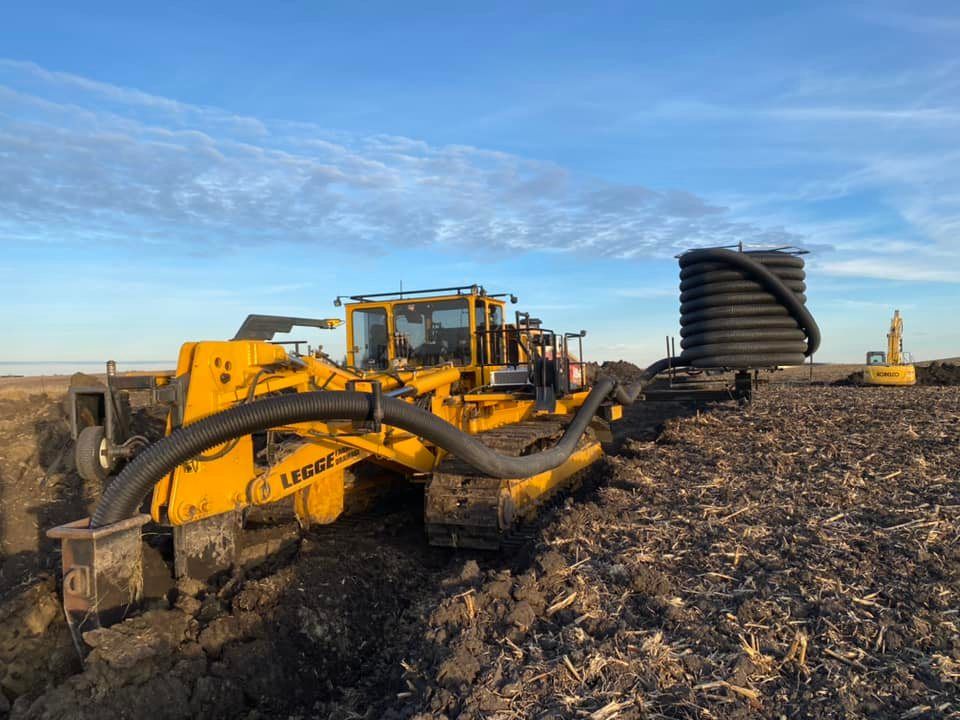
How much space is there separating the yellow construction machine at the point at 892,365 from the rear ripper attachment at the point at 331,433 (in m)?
19.3

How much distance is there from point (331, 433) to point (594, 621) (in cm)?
284

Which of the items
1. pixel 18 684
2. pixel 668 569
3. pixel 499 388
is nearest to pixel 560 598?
pixel 668 569

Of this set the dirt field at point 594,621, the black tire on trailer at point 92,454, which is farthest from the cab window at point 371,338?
the black tire on trailer at point 92,454

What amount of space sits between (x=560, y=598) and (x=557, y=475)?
4765 mm

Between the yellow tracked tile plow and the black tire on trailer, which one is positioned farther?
the black tire on trailer

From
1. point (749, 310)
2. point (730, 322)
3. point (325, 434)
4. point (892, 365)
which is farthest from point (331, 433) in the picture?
point (892, 365)

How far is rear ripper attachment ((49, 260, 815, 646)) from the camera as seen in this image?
4453 millimetres

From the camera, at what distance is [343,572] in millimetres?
6359

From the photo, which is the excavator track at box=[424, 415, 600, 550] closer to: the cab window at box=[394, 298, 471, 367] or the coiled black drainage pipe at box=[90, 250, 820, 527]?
the coiled black drainage pipe at box=[90, 250, 820, 527]

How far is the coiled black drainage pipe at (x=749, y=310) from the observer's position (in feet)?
30.7

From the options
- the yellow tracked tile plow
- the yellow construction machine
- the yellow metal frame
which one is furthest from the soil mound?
the yellow metal frame

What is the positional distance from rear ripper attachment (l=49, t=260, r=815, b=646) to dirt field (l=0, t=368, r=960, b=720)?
409mm

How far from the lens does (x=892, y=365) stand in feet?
85.9

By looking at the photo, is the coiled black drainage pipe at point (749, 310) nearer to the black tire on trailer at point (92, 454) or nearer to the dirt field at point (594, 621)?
the dirt field at point (594, 621)
